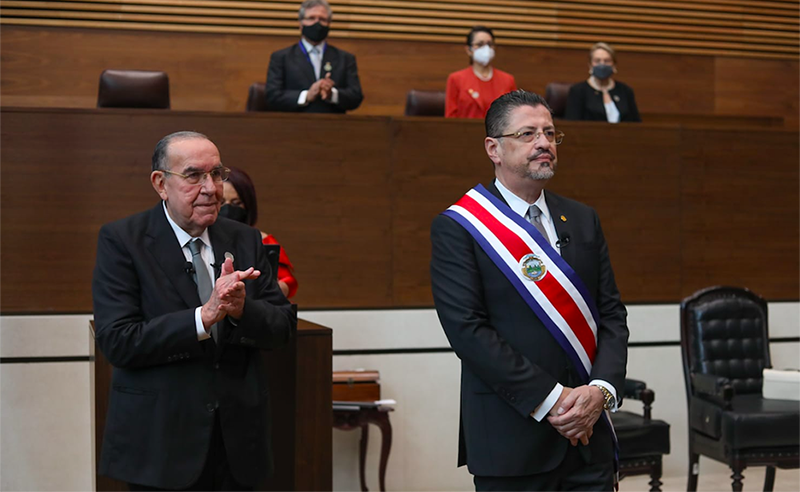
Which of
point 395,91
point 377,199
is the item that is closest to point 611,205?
point 377,199

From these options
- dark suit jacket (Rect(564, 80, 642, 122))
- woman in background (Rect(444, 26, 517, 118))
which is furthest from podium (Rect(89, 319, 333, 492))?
dark suit jacket (Rect(564, 80, 642, 122))

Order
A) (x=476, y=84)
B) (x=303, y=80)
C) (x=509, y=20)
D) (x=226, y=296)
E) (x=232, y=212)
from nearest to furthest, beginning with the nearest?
1. (x=226, y=296)
2. (x=232, y=212)
3. (x=303, y=80)
4. (x=476, y=84)
5. (x=509, y=20)

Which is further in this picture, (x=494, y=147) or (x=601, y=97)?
(x=601, y=97)

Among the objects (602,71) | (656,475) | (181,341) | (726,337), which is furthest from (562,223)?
(602,71)

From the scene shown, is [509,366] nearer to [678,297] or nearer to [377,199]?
[377,199]

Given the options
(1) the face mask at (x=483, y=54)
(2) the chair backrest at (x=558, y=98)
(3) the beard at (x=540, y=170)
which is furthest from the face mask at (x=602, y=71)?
(3) the beard at (x=540, y=170)

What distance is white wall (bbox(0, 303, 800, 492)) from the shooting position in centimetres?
460

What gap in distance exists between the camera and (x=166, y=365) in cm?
223

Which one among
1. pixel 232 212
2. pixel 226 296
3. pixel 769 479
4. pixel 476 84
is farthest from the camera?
pixel 476 84

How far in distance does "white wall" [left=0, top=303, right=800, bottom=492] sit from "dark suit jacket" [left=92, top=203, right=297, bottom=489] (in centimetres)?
257

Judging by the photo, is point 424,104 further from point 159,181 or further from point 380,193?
point 159,181

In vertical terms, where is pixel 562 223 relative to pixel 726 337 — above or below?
above

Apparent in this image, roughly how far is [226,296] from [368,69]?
18.8ft

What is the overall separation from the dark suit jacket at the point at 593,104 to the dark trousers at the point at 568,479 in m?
3.76
